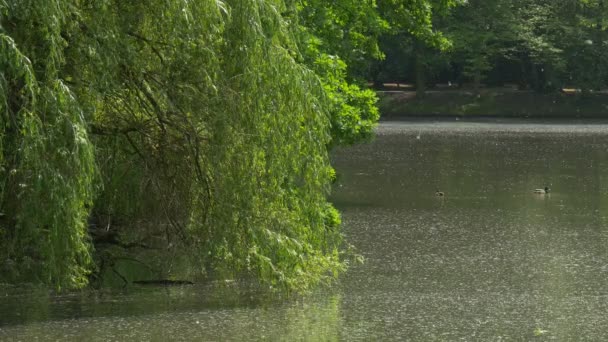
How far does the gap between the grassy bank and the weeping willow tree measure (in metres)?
59.0

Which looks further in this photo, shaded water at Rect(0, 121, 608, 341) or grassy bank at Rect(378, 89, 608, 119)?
grassy bank at Rect(378, 89, 608, 119)

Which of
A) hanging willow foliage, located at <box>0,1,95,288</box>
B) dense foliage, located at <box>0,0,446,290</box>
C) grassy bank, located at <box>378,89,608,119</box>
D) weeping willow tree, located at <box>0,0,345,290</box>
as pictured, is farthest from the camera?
grassy bank, located at <box>378,89,608,119</box>

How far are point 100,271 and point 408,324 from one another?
406 centimetres

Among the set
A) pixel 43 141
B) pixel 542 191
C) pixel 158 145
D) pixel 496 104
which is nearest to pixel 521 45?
pixel 496 104

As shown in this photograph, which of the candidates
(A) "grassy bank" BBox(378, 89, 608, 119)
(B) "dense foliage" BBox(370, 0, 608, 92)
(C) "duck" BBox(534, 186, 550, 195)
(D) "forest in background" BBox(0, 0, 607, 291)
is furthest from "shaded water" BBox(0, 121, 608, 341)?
(A) "grassy bank" BBox(378, 89, 608, 119)

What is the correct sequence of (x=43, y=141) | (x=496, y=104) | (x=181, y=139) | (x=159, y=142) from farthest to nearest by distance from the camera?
(x=496, y=104) < (x=159, y=142) < (x=181, y=139) < (x=43, y=141)

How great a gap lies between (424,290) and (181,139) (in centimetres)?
463

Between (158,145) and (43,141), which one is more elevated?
(43,141)

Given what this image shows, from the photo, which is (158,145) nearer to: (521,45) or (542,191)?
(542,191)

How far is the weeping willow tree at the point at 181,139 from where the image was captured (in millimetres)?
14094

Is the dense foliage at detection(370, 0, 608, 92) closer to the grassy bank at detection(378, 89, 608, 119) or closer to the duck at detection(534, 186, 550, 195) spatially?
the grassy bank at detection(378, 89, 608, 119)

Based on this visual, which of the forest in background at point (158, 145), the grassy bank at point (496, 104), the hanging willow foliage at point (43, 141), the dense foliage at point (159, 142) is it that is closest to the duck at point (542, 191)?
the forest in background at point (158, 145)

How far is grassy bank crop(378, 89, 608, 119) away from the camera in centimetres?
7619

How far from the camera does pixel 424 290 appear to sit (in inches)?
732
